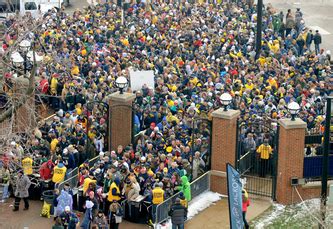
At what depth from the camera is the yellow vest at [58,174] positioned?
32562 millimetres

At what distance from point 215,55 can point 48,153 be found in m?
13.1

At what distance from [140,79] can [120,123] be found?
16.7ft

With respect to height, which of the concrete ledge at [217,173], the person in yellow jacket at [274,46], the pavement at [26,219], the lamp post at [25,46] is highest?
the lamp post at [25,46]

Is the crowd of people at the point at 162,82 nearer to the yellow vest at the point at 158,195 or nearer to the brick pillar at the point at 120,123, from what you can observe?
the yellow vest at the point at 158,195

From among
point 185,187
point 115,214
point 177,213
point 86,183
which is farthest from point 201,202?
point 86,183

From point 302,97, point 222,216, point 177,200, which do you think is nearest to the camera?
point 177,200

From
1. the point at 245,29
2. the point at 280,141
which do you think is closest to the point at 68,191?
the point at 280,141

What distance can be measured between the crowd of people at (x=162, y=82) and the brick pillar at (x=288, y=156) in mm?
1588

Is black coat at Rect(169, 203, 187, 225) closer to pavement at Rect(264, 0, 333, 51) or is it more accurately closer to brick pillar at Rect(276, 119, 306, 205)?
brick pillar at Rect(276, 119, 306, 205)

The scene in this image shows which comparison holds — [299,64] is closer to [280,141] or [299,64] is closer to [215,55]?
[215,55]

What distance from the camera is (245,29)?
1932 inches

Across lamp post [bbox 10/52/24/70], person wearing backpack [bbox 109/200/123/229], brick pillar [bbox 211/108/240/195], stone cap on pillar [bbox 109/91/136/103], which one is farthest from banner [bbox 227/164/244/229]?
lamp post [bbox 10/52/24/70]

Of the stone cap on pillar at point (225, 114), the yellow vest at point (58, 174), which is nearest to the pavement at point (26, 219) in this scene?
the yellow vest at point (58, 174)

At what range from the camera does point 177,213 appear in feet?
98.0
